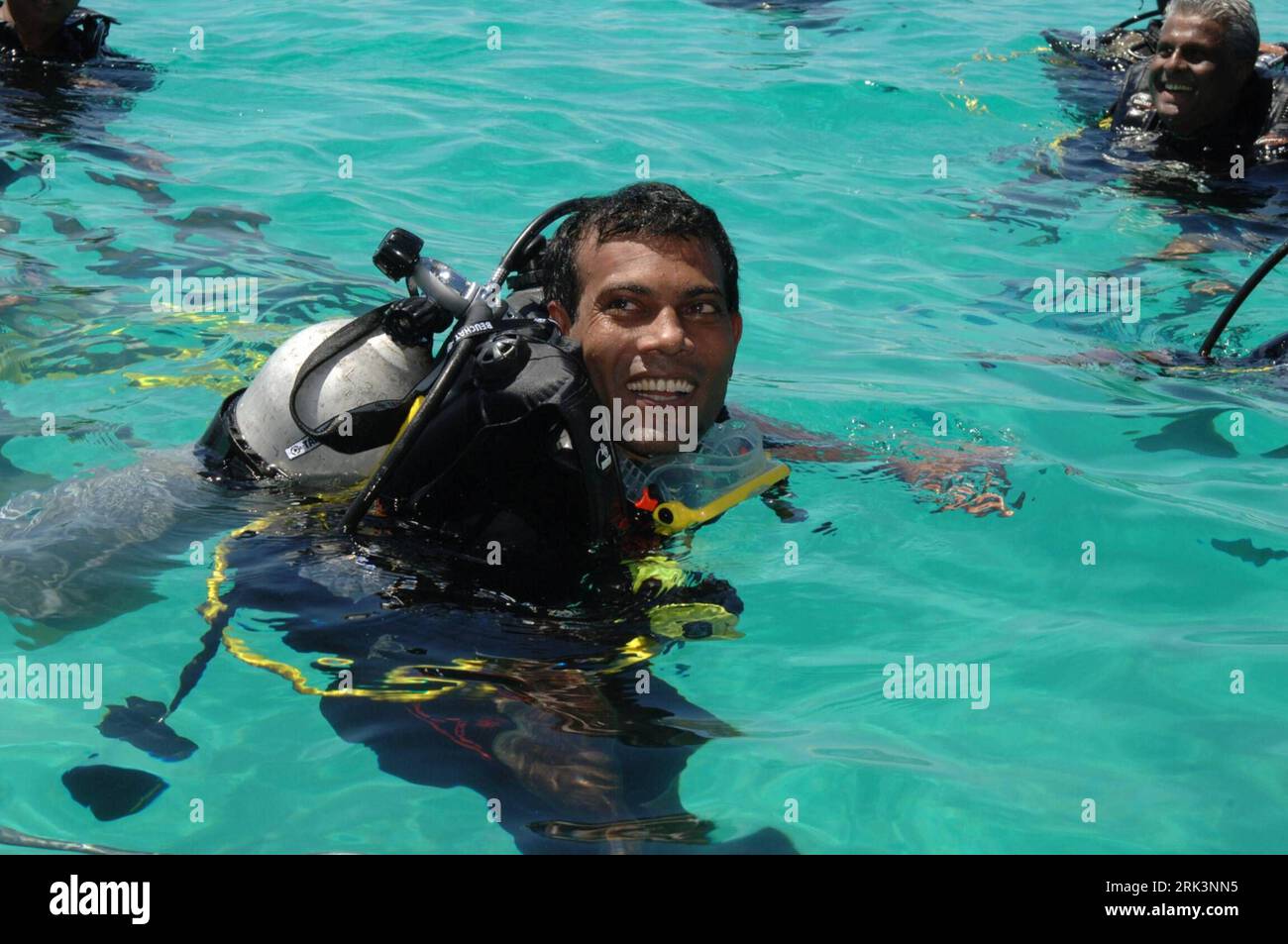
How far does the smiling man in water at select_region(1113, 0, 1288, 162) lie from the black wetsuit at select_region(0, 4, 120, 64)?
7092mm

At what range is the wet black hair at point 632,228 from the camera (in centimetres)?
387

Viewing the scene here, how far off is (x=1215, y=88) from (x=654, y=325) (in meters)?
6.56

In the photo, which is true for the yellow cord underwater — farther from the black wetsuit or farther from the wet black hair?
the black wetsuit

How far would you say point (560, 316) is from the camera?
4027 millimetres

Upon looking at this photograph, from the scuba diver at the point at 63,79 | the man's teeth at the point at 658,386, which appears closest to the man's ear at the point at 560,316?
the man's teeth at the point at 658,386

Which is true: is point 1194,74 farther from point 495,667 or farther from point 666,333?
point 495,667

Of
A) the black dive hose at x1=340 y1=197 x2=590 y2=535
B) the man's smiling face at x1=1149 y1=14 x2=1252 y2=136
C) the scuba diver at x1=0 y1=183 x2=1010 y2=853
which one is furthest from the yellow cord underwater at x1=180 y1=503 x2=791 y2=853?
the man's smiling face at x1=1149 y1=14 x2=1252 y2=136

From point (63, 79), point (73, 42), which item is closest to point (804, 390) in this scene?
point (63, 79)

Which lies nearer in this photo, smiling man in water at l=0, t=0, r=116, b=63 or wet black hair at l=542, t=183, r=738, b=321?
wet black hair at l=542, t=183, r=738, b=321

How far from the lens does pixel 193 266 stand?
706 centimetres

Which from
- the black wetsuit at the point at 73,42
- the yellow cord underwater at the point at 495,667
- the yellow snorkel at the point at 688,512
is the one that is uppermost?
the black wetsuit at the point at 73,42

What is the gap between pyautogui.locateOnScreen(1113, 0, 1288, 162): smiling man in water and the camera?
8.82 meters

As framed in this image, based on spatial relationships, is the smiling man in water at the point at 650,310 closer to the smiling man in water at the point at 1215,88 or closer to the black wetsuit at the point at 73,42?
the smiling man in water at the point at 1215,88

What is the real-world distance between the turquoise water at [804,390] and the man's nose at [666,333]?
0.85 meters
